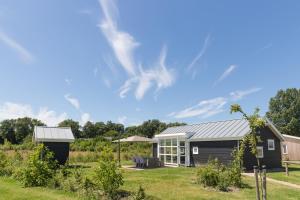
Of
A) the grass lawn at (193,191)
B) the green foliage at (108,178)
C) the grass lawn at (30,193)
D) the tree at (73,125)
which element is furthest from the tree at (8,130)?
the green foliage at (108,178)

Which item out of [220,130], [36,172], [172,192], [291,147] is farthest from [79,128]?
[172,192]

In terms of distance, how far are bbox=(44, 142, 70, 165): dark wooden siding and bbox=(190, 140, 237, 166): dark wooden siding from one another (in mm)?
10123

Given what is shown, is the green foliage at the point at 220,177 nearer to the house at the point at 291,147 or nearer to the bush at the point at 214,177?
the bush at the point at 214,177

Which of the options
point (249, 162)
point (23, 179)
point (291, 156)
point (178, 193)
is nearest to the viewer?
point (178, 193)

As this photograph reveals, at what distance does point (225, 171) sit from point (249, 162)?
7502mm

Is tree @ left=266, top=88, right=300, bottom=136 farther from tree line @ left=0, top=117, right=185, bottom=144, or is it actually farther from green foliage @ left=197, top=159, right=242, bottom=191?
green foliage @ left=197, top=159, right=242, bottom=191

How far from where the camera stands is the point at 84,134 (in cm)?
9081

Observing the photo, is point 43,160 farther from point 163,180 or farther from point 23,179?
point 163,180

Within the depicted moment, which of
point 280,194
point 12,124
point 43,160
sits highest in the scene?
point 12,124

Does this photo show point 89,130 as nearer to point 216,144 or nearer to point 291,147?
point 291,147

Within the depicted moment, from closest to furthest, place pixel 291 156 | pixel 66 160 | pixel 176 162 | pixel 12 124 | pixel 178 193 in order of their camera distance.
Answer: pixel 178 193, pixel 66 160, pixel 176 162, pixel 291 156, pixel 12 124

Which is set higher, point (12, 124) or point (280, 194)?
point (12, 124)

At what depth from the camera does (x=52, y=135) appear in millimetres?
23234

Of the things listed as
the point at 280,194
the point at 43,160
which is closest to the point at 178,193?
the point at 280,194
